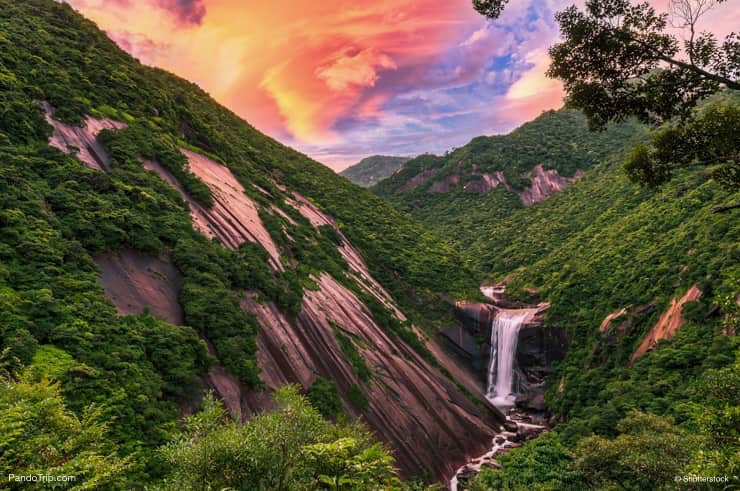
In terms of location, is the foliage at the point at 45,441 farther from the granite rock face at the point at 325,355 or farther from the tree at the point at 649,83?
the tree at the point at 649,83

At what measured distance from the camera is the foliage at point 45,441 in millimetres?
7918

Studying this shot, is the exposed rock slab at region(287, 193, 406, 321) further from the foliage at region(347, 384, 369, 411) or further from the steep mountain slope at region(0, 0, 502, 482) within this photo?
the foliage at region(347, 384, 369, 411)

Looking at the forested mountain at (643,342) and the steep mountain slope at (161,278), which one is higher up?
the steep mountain slope at (161,278)

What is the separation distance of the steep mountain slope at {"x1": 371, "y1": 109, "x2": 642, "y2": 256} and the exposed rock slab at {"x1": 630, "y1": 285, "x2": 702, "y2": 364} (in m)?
49.8

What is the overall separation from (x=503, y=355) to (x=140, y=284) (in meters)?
39.8

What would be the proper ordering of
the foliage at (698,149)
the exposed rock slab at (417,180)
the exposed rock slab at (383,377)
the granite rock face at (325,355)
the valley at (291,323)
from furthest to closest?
the exposed rock slab at (417,180), the exposed rock slab at (383,377), the granite rock face at (325,355), the valley at (291,323), the foliage at (698,149)

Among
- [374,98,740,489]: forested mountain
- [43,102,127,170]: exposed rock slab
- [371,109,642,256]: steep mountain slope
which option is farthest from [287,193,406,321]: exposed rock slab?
[371,109,642,256]: steep mountain slope

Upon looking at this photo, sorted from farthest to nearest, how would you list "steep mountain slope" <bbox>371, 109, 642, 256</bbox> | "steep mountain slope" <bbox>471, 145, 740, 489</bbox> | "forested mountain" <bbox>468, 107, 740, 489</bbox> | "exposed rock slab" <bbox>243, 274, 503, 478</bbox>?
"steep mountain slope" <bbox>371, 109, 642, 256</bbox> → "exposed rock slab" <bbox>243, 274, 503, 478</bbox> → "steep mountain slope" <bbox>471, 145, 740, 489</bbox> → "forested mountain" <bbox>468, 107, 740, 489</bbox>

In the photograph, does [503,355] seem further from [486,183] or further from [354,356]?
[486,183]

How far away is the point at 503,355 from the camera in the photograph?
46.5m

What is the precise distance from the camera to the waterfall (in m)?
44.7

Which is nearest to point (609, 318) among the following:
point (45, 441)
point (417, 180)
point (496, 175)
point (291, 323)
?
point (291, 323)

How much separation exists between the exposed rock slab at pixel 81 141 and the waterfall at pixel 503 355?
42.4 m

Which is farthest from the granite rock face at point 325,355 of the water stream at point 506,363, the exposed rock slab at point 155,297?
the water stream at point 506,363
